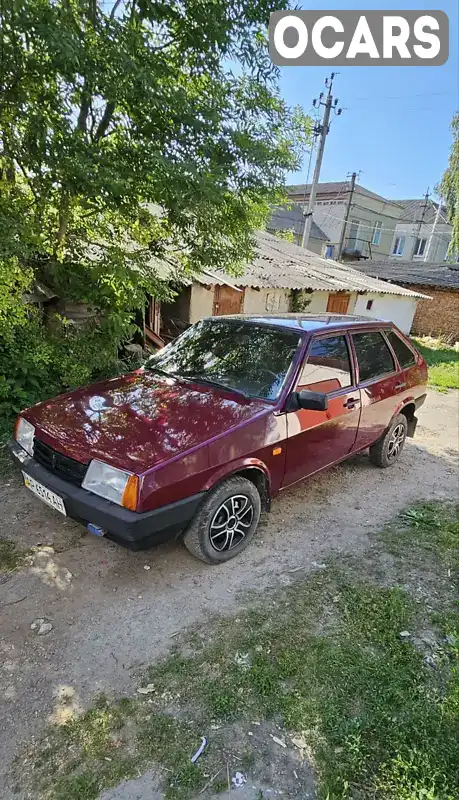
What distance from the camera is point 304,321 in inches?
151

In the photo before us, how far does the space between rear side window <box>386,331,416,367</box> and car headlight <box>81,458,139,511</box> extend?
344 cm

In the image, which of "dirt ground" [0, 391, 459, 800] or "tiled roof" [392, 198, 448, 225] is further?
"tiled roof" [392, 198, 448, 225]

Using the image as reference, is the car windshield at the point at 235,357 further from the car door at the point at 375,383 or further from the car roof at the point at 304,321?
the car door at the point at 375,383

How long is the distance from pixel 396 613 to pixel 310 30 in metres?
5.56

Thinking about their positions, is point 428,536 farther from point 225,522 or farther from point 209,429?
point 209,429

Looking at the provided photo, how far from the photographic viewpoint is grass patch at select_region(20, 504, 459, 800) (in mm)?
1707

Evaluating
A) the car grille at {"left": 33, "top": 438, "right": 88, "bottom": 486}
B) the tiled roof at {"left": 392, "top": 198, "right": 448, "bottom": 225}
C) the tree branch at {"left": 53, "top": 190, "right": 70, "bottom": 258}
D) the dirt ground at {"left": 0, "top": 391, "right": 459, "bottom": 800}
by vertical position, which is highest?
the tiled roof at {"left": 392, "top": 198, "right": 448, "bottom": 225}

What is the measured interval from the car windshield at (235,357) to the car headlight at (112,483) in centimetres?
120

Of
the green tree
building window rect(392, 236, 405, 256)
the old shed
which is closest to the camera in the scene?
the old shed

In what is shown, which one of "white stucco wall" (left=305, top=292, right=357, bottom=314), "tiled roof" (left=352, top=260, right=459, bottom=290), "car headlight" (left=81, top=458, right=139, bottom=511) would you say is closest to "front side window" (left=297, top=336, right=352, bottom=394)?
"car headlight" (left=81, top=458, right=139, bottom=511)

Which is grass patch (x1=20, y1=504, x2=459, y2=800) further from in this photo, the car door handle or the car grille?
the car door handle

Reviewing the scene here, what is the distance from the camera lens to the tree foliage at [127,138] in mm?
3486

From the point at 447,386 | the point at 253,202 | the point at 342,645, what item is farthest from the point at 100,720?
the point at 447,386

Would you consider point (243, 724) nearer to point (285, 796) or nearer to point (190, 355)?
point (285, 796)
